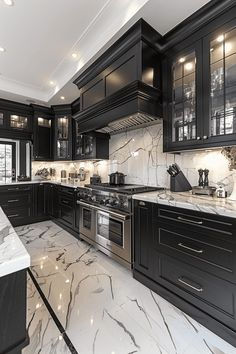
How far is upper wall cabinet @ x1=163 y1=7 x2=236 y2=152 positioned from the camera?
1.68m

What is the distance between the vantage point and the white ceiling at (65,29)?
191 centimetres

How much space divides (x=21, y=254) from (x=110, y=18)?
2621mm

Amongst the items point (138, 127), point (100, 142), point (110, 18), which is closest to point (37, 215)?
point (100, 142)

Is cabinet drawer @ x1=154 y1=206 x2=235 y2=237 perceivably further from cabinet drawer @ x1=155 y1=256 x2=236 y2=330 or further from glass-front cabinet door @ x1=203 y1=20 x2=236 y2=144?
glass-front cabinet door @ x1=203 y1=20 x2=236 y2=144

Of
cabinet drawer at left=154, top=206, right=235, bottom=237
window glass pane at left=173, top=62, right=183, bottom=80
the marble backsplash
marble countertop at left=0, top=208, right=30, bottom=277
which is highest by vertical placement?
window glass pane at left=173, top=62, right=183, bottom=80

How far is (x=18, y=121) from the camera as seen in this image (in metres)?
4.31

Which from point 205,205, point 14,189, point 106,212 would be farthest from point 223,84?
point 14,189

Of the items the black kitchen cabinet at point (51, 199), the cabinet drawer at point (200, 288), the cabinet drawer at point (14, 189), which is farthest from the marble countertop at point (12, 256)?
the cabinet drawer at point (14, 189)

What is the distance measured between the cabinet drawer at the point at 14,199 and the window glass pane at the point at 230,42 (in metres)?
4.29

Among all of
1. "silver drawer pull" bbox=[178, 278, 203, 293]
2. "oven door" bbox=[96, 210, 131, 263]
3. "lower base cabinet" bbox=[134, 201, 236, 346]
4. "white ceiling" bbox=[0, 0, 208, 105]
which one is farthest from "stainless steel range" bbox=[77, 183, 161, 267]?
"white ceiling" bbox=[0, 0, 208, 105]

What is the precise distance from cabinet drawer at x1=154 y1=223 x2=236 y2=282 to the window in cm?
397

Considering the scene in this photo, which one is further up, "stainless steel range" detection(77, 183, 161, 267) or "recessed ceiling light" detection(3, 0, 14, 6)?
"recessed ceiling light" detection(3, 0, 14, 6)

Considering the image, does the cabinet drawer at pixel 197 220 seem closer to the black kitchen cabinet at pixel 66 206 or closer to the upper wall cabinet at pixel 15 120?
the black kitchen cabinet at pixel 66 206

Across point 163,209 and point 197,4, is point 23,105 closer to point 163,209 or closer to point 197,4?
point 197,4
